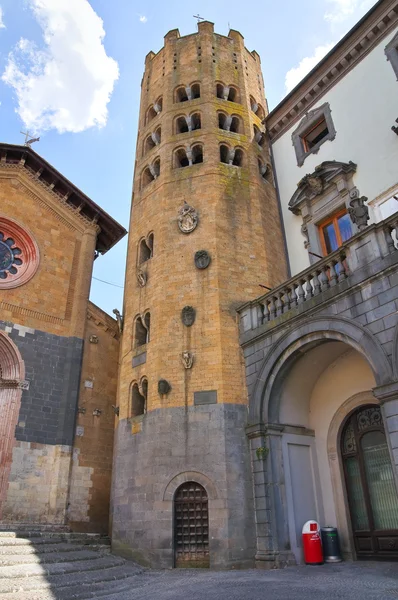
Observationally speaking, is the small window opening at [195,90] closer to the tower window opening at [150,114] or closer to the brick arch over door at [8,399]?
the tower window opening at [150,114]

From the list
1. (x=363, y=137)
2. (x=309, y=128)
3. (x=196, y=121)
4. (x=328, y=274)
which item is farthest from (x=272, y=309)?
(x=196, y=121)

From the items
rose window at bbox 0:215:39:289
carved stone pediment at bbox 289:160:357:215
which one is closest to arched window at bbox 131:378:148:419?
rose window at bbox 0:215:39:289

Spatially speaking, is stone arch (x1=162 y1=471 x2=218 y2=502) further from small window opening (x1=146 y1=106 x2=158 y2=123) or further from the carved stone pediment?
small window opening (x1=146 y1=106 x2=158 y2=123)

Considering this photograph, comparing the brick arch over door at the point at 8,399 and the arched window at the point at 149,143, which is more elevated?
the arched window at the point at 149,143

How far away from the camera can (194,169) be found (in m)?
17.1

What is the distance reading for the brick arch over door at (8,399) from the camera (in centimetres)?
1414

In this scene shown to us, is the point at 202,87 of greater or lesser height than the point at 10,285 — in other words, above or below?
above

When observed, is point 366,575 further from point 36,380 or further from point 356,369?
point 36,380

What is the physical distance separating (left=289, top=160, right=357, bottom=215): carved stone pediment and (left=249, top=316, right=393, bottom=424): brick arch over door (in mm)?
5457

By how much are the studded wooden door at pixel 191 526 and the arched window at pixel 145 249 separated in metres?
7.89

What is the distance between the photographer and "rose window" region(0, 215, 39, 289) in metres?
17.0

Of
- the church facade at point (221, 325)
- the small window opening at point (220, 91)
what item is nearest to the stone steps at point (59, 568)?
the church facade at point (221, 325)

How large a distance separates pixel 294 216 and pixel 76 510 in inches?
466

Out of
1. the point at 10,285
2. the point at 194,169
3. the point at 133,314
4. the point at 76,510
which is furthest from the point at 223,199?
the point at 76,510
